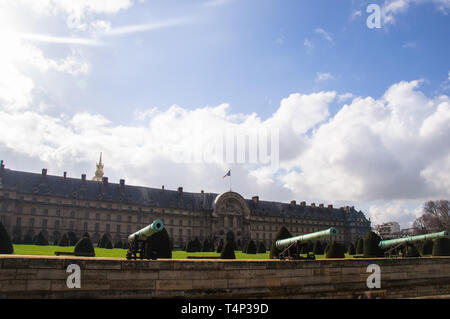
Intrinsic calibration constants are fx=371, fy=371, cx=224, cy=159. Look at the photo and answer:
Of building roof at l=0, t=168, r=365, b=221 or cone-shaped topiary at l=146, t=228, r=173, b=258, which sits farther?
building roof at l=0, t=168, r=365, b=221

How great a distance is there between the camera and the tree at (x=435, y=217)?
7256 cm

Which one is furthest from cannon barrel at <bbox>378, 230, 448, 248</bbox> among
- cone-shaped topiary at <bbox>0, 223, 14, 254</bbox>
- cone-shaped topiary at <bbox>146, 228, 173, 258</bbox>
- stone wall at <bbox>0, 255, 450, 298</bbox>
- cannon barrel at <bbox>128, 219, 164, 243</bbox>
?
cone-shaped topiary at <bbox>0, 223, 14, 254</bbox>

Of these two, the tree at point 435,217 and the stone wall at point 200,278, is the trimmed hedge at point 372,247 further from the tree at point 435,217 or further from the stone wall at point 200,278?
the tree at point 435,217

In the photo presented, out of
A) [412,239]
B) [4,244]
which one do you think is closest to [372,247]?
[412,239]

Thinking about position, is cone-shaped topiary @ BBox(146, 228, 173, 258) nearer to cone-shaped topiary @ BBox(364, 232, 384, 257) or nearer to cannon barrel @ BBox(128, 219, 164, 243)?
cannon barrel @ BBox(128, 219, 164, 243)

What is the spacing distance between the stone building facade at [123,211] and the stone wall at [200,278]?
168ft

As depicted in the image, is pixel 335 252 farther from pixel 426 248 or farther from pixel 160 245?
Result: pixel 426 248

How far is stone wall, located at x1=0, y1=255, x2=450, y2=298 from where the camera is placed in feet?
34.7

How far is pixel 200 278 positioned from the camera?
40.9ft

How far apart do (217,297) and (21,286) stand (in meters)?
5.94

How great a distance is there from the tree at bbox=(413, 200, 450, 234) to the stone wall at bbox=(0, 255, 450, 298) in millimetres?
64489

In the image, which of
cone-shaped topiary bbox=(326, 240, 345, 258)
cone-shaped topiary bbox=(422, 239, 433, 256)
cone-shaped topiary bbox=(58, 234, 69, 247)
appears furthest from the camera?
cone-shaped topiary bbox=(58, 234, 69, 247)

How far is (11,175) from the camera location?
5903 centimetres
